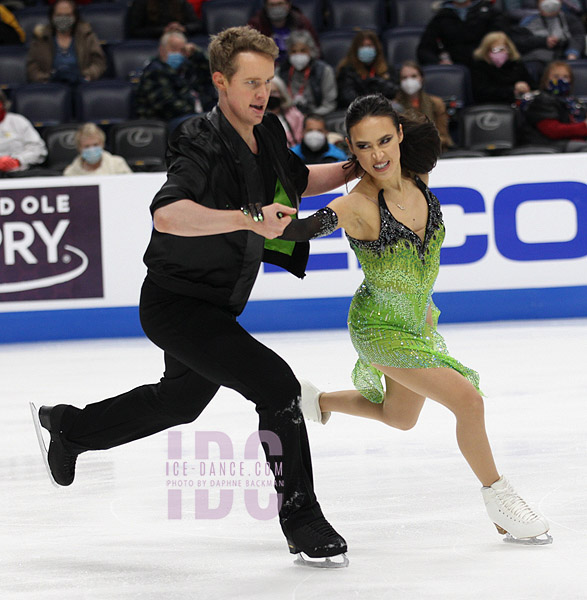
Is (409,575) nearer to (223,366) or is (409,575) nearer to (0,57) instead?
(223,366)

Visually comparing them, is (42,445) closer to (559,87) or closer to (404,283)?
(404,283)

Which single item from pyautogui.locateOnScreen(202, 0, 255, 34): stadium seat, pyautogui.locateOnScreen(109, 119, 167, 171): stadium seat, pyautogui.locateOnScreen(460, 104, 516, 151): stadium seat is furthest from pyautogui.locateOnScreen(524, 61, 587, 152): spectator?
pyautogui.locateOnScreen(109, 119, 167, 171): stadium seat

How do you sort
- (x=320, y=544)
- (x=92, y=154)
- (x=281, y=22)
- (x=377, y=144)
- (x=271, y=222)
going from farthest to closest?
(x=281, y=22) → (x=92, y=154) → (x=377, y=144) → (x=320, y=544) → (x=271, y=222)

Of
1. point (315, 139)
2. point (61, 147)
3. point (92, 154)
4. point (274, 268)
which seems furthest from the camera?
point (61, 147)

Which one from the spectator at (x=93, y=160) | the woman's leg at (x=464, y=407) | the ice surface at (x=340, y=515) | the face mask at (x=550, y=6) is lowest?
the ice surface at (x=340, y=515)

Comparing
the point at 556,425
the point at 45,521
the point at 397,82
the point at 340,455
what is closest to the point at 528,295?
the point at 397,82

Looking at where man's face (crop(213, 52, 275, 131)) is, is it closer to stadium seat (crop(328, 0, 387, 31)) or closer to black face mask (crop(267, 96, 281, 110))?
black face mask (crop(267, 96, 281, 110))

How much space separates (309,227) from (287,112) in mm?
5628

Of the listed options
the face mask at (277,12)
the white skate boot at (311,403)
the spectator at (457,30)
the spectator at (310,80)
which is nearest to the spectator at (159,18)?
the face mask at (277,12)

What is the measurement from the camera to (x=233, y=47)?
2.54m

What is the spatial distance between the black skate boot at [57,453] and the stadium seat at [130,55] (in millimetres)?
6401

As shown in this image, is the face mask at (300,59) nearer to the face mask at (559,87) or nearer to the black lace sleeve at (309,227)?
the face mask at (559,87)

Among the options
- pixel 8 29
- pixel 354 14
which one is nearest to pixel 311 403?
pixel 354 14

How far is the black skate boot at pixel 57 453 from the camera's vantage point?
3.05 m
